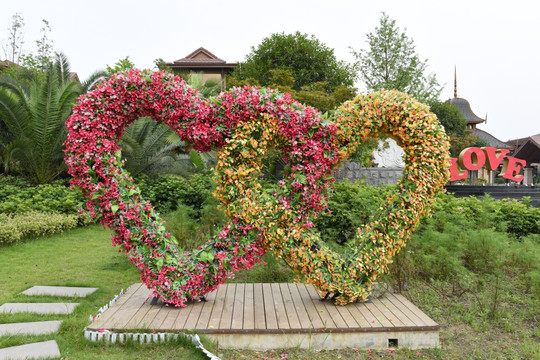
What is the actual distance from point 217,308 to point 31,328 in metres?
1.76

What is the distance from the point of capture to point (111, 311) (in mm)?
4102

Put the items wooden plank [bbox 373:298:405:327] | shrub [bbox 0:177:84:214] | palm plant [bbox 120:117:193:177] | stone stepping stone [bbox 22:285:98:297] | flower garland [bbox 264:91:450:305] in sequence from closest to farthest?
1. wooden plank [bbox 373:298:405:327]
2. flower garland [bbox 264:91:450:305]
3. stone stepping stone [bbox 22:285:98:297]
4. shrub [bbox 0:177:84:214]
5. palm plant [bbox 120:117:193:177]

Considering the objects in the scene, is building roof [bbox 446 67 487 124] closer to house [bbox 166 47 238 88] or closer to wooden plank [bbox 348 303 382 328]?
house [bbox 166 47 238 88]

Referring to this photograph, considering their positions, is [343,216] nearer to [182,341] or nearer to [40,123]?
[182,341]

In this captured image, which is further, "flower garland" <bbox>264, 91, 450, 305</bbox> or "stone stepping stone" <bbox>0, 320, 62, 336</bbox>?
"flower garland" <bbox>264, 91, 450, 305</bbox>

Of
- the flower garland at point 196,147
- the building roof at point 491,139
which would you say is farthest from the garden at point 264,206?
the building roof at point 491,139

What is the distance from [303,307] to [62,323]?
7.79 feet

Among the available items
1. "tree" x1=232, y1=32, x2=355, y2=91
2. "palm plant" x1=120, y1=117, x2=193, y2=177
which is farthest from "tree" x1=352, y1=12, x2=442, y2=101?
"palm plant" x1=120, y1=117, x2=193, y2=177

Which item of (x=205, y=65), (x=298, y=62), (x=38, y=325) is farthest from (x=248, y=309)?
(x=205, y=65)

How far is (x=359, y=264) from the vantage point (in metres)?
4.30

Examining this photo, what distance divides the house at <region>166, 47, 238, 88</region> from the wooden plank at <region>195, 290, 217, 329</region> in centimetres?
2574

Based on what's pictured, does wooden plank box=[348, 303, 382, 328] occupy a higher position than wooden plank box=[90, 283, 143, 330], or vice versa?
wooden plank box=[90, 283, 143, 330]

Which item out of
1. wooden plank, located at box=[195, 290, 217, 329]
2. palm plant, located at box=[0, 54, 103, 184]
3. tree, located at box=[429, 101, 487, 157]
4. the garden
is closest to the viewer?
wooden plank, located at box=[195, 290, 217, 329]

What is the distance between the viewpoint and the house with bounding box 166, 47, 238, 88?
29.3m
